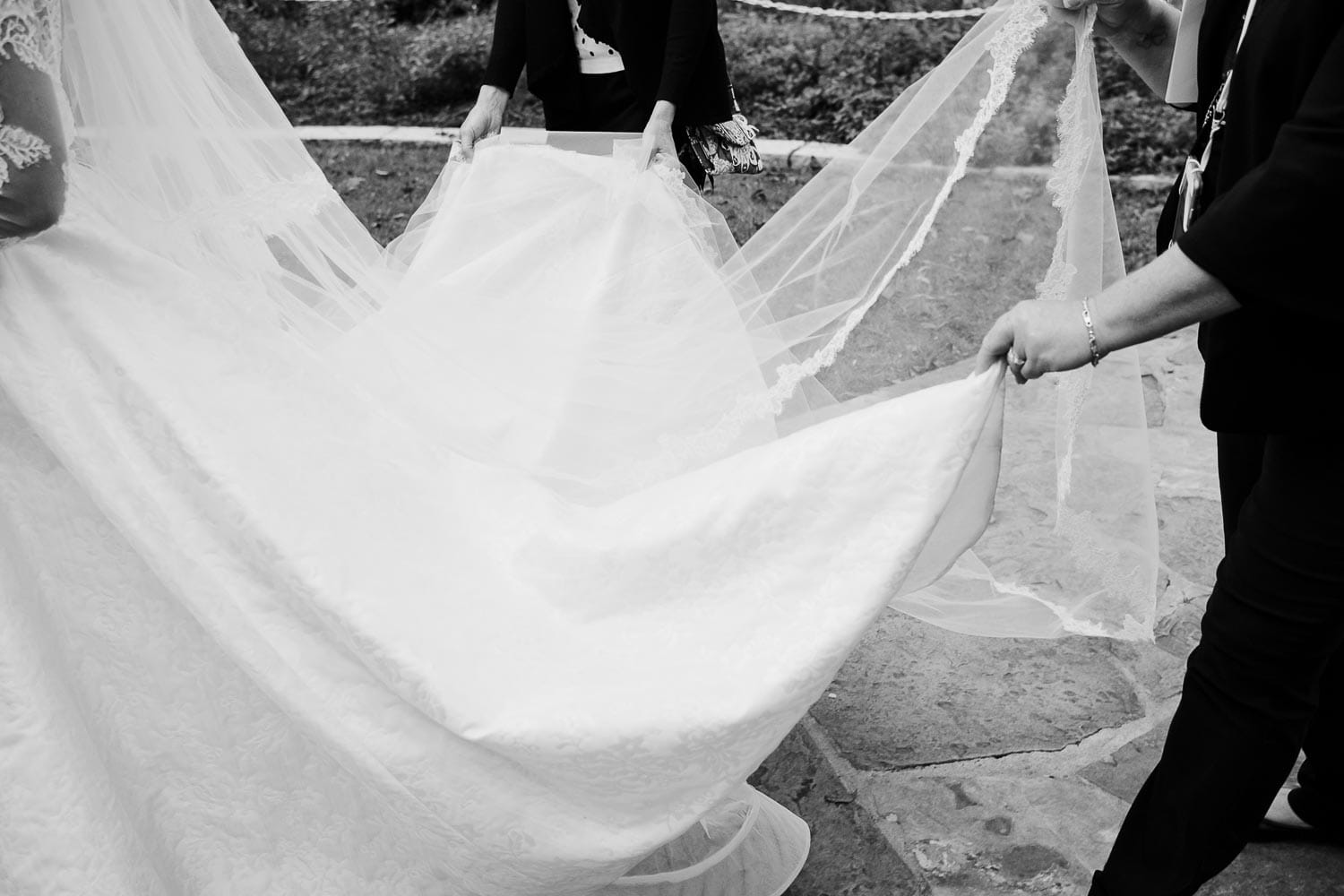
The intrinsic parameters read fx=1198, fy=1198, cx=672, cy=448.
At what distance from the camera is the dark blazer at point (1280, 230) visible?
1.52 meters

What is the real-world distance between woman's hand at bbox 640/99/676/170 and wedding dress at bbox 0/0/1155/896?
883mm

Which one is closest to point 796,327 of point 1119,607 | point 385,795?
point 1119,607

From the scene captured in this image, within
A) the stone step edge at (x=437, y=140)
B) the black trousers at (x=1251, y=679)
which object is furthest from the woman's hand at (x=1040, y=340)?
the stone step edge at (x=437, y=140)

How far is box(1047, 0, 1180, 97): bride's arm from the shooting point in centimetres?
220

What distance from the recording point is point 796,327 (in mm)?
2361

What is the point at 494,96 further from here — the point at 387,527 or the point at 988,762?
the point at 988,762

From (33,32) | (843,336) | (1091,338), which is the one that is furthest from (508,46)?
(1091,338)

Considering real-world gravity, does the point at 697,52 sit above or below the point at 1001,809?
above

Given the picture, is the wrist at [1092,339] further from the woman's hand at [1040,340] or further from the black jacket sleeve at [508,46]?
the black jacket sleeve at [508,46]

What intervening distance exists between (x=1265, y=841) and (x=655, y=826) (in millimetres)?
1314

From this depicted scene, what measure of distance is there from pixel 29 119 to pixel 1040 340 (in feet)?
4.71

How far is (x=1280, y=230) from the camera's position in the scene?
156 cm

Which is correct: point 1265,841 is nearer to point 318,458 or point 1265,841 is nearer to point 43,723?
point 318,458

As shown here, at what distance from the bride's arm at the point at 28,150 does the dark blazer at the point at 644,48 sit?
166 centimetres
